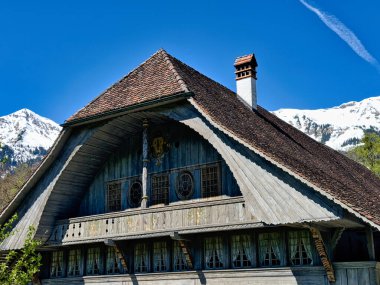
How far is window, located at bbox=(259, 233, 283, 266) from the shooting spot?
714 inches

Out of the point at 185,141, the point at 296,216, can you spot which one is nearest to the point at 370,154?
the point at 185,141

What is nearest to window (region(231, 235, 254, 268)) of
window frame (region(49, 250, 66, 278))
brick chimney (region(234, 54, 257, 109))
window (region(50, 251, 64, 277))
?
window frame (region(49, 250, 66, 278))

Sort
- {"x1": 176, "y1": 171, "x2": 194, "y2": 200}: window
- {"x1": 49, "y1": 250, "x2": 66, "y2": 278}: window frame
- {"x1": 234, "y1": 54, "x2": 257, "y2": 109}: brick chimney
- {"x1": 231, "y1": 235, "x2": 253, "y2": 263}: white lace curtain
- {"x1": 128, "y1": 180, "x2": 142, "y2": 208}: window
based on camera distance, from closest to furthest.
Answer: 1. {"x1": 231, "y1": 235, "x2": 253, "y2": 263}: white lace curtain
2. {"x1": 176, "y1": 171, "x2": 194, "y2": 200}: window
3. {"x1": 128, "y1": 180, "x2": 142, "y2": 208}: window
4. {"x1": 49, "y1": 250, "x2": 66, "y2": 278}: window frame
5. {"x1": 234, "y1": 54, "x2": 257, "y2": 109}: brick chimney

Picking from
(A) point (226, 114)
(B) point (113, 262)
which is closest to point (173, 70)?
(A) point (226, 114)

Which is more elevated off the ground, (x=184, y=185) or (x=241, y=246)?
(x=184, y=185)

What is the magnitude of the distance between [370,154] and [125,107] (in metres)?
34.6

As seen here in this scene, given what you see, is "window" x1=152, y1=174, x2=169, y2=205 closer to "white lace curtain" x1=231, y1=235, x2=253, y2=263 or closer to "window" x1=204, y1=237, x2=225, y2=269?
"window" x1=204, y1=237, x2=225, y2=269

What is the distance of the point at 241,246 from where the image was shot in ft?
Result: 62.0

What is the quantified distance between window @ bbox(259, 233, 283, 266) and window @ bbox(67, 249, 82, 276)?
8101 mm

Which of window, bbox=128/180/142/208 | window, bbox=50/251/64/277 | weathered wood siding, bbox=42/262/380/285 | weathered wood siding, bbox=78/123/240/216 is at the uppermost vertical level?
weathered wood siding, bbox=78/123/240/216

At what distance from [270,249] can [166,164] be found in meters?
5.47

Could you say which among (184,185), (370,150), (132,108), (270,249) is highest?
(370,150)

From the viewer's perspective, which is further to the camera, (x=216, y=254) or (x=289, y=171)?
(x=216, y=254)

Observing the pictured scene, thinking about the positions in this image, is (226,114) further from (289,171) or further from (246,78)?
(246,78)
